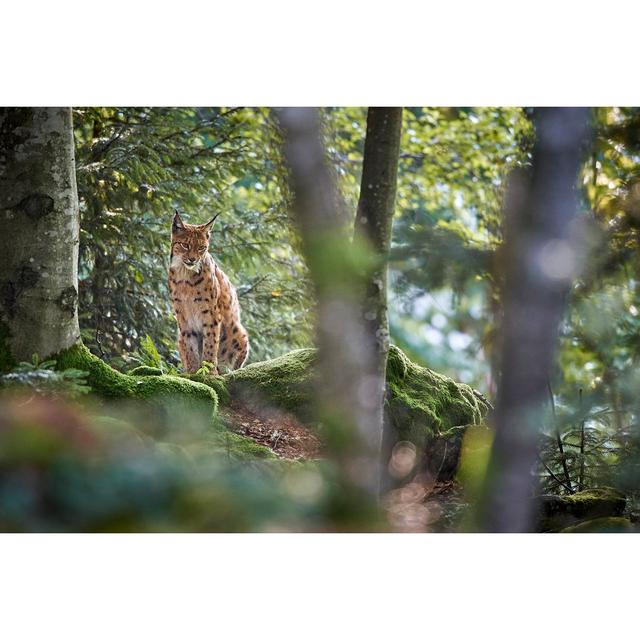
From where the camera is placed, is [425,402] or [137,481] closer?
[137,481]

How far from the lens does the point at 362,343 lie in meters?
3.03

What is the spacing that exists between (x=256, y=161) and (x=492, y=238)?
1266 mm

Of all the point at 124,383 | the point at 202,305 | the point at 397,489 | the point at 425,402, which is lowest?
the point at 397,489

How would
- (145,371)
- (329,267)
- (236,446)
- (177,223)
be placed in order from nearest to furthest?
(329,267), (236,446), (145,371), (177,223)

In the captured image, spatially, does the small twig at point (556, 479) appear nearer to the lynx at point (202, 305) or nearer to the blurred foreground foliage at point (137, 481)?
the blurred foreground foliage at point (137, 481)

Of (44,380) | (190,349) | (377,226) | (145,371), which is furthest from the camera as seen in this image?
(190,349)

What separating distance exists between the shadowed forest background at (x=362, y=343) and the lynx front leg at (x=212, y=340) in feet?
0.67

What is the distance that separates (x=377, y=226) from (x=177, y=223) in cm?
139

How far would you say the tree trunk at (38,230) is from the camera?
364cm

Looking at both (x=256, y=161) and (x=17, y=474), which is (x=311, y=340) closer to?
(x=256, y=161)

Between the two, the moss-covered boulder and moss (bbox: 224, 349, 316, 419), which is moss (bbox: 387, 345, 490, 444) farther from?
moss (bbox: 224, 349, 316, 419)

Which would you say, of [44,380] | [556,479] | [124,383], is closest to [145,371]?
[124,383]

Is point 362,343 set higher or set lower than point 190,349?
higher

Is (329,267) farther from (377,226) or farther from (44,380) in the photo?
(44,380)
